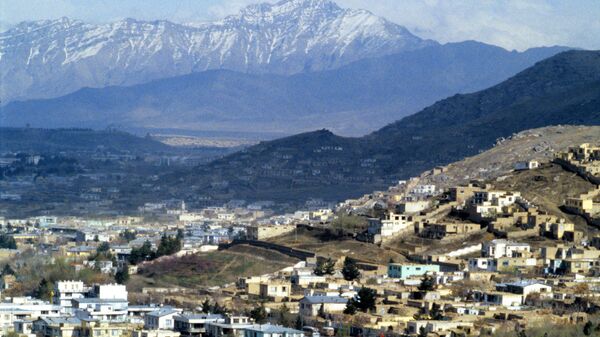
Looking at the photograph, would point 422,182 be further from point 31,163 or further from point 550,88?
point 31,163

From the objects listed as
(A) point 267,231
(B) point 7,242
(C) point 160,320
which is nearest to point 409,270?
(C) point 160,320

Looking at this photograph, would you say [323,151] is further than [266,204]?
Yes

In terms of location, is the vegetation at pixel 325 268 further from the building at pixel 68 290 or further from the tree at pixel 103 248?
the tree at pixel 103 248

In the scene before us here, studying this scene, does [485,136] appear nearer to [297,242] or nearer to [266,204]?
[266,204]

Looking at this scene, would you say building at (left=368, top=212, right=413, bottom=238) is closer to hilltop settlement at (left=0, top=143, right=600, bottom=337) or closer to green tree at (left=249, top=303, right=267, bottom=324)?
hilltop settlement at (left=0, top=143, right=600, bottom=337)

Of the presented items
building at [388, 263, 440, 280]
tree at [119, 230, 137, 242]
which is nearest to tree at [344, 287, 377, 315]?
building at [388, 263, 440, 280]

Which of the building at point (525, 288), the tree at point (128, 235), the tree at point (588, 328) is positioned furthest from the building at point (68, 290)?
the tree at point (128, 235)

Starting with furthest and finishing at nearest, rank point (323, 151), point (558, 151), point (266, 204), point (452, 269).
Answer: point (323, 151), point (266, 204), point (558, 151), point (452, 269)

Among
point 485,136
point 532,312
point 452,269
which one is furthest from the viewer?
point 485,136

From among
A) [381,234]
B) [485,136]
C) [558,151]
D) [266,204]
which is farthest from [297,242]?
[485,136]
